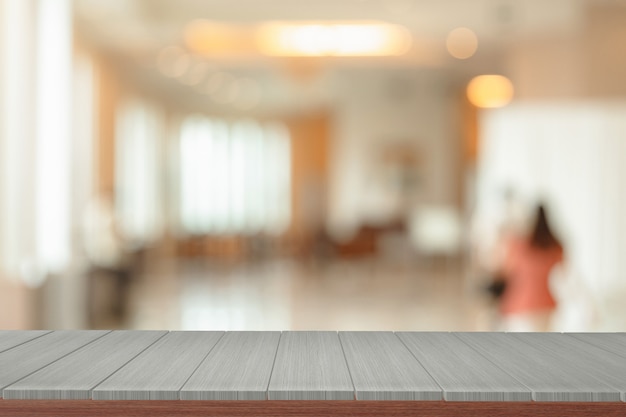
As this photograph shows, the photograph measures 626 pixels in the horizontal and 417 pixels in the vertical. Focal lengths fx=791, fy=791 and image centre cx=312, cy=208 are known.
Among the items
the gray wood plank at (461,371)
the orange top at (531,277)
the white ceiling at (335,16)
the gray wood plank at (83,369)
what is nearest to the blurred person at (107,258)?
the white ceiling at (335,16)

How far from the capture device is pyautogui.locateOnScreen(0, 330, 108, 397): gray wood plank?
1714 millimetres

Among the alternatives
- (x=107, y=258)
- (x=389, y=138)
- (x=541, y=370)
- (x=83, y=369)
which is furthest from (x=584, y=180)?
(x=83, y=369)

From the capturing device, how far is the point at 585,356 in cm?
191

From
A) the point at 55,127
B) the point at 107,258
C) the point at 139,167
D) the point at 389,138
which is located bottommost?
the point at 107,258

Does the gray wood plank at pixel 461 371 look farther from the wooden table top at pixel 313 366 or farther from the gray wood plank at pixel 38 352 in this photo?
the gray wood plank at pixel 38 352

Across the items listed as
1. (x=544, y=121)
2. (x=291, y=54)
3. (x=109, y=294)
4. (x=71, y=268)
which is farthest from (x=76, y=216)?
(x=544, y=121)

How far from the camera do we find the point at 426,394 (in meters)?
1.54

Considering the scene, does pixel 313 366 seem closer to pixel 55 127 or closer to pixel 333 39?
pixel 55 127

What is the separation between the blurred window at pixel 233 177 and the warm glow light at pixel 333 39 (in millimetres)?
6753

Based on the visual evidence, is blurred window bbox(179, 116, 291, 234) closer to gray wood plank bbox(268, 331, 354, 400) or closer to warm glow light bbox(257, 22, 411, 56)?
warm glow light bbox(257, 22, 411, 56)

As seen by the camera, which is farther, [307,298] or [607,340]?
[307,298]

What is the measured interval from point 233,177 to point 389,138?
466cm

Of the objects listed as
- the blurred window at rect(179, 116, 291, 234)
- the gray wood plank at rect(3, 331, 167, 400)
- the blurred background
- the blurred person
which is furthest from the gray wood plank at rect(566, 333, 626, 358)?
the blurred window at rect(179, 116, 291, 234)

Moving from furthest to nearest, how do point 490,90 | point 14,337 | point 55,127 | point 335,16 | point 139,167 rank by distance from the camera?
1. point 139,167
2. point 490,90
3. point 335,16
4. point 55,127
5. point 14,337
